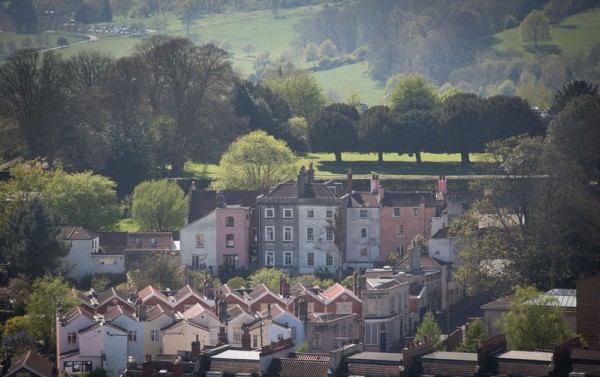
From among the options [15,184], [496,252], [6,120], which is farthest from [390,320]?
[6,120]

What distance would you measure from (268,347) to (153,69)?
73426 millimetres

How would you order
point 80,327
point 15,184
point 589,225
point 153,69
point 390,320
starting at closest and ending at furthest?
1. point 80,327
2. point 390,320
3. point 589,225
4. point 15,184
5. point 153,69

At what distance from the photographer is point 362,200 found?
123250 millimetres

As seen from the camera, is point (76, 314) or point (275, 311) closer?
point (76, 314)

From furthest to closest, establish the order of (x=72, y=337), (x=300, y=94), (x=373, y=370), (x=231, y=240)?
1. (x=300, y=94)
2. (x=231, y=240)
3. (x=72, y=337)
4. (x=373, y=370)

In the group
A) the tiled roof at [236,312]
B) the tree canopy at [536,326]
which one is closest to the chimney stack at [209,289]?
the tiled roof at [236,312]

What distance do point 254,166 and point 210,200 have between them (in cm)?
1165

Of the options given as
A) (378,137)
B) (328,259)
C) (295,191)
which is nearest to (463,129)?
(378,137)

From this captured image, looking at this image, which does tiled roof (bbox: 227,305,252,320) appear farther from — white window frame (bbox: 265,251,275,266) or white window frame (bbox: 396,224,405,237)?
white window frame (bbox: 396,224,405,237)

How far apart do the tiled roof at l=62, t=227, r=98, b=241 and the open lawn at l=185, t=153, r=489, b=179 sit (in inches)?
1047

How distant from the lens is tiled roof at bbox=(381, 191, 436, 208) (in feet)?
401

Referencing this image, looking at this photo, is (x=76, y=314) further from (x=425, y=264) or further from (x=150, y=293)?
(x=425, y=264)

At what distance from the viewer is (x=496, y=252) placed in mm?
108812

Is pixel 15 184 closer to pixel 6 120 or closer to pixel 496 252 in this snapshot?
pixel 6 120
